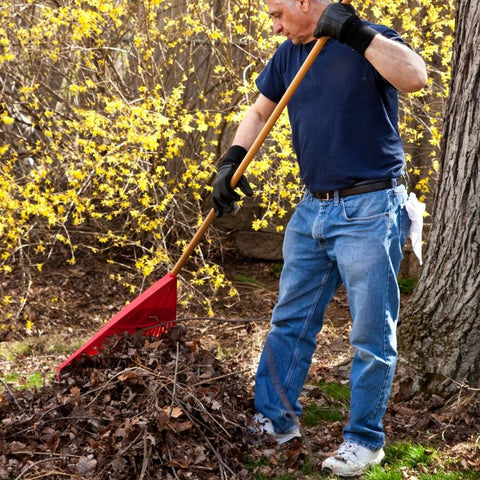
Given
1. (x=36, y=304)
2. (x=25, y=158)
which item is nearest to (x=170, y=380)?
(x=36, y=304)

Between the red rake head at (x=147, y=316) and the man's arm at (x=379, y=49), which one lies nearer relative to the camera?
the man's arm at (x=379, y=49)

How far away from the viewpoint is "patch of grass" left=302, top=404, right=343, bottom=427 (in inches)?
165

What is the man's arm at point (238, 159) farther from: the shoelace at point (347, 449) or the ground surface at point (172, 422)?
the shoelace at point (347, 449)

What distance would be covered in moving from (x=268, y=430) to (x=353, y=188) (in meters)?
1.28

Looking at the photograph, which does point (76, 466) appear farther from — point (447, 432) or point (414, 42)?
point (414, 42)

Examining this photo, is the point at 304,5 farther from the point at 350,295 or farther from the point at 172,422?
the point at 172,422

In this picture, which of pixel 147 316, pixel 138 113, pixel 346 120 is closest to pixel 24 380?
pixel 147 316

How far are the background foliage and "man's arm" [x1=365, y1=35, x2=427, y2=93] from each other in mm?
2445

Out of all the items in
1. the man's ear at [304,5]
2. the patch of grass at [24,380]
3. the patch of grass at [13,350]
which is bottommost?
the patch of grass at [13,350]

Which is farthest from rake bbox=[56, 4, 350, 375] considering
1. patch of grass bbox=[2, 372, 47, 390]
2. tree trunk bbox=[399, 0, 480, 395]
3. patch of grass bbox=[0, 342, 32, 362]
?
patch of grass bbox=[0, 342, 32, 362]

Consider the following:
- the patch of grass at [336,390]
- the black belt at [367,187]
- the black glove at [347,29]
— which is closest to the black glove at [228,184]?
the black belt at [367,187]

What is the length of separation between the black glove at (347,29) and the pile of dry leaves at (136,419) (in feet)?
5.55

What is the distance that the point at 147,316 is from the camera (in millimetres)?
4113

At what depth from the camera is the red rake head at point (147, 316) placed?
4.00 meters
